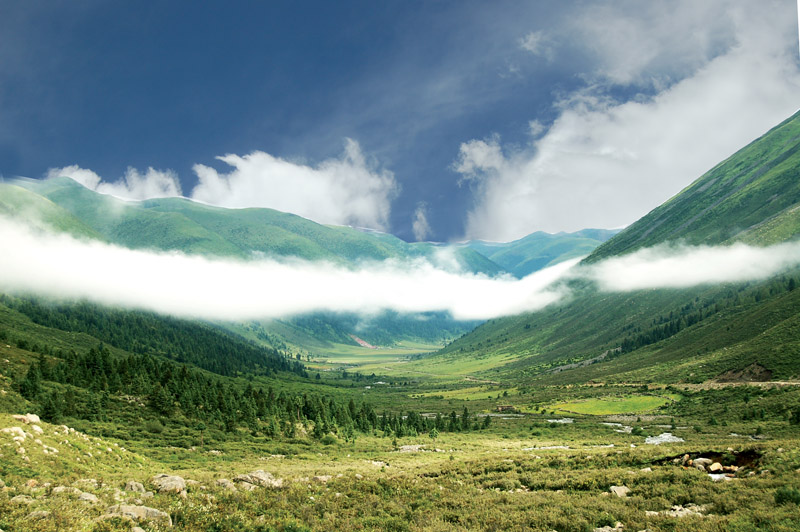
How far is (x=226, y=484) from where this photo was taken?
87.7ft

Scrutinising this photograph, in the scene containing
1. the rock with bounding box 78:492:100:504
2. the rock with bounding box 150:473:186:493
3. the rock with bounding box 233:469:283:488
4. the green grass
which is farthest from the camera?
the green grass

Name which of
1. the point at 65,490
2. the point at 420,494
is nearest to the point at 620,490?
the point at 420,494

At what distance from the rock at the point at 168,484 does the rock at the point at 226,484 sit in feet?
7.62

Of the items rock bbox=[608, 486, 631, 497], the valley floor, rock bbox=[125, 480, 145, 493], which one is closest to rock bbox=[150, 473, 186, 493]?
the valley floor

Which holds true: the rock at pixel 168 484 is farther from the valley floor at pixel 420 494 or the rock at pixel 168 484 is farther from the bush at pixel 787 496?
the bush at pixel 787 496

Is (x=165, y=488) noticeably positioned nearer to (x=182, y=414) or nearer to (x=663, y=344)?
(x=182, y=414)

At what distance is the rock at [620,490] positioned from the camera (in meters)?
22.9

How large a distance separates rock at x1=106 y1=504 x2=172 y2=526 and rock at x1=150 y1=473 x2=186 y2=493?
17.1 feet

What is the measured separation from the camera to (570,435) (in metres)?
79.8

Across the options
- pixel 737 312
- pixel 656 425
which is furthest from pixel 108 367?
pixel 737 312

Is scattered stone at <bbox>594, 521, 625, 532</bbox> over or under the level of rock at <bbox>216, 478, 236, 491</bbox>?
over

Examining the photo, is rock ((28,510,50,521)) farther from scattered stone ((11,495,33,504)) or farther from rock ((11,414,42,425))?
rock ((11,414,42,425))

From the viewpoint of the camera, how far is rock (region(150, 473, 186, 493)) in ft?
77.9

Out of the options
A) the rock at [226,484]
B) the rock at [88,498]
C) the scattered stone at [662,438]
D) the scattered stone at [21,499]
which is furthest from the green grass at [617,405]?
the scattered stone at [21,499]
